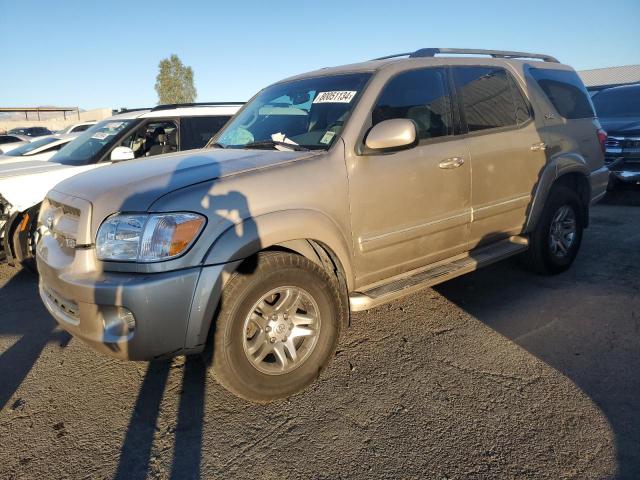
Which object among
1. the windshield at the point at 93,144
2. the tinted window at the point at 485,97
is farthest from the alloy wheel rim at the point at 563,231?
the windshield at the point at 93,144

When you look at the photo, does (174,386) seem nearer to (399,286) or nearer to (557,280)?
(399,286)

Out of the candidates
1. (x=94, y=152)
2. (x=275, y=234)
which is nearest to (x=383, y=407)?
(x=275, y=234)

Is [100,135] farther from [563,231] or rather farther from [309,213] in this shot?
[563,231]

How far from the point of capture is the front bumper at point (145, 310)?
237cm

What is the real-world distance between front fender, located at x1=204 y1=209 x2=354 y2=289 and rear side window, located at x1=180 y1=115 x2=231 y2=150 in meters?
4.02

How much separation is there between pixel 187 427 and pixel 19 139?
62.0ft

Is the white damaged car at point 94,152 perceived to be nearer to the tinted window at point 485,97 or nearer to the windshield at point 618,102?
the tinted window at point 485,97

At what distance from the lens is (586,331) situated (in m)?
3.53

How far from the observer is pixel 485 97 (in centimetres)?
398

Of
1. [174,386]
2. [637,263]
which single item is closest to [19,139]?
[174,386]

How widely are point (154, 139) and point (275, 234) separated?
14.4ft

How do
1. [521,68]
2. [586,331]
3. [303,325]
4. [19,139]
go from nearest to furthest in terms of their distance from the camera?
1. [303,325]
2. [586,331]
3. [521,68]
4. [19,139]

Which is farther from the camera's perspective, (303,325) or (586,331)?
(586,331)

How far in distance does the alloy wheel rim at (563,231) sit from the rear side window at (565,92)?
2.99 feet
